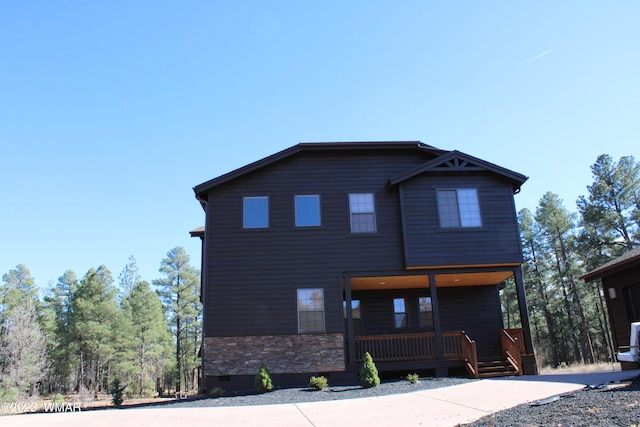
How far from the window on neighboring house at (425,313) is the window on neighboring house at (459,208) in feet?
10.8

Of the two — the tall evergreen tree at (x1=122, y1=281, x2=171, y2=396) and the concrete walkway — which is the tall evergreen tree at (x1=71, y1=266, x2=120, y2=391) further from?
the concrete walkway

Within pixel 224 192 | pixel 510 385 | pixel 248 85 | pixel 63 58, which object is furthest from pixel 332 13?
pixel 510 385

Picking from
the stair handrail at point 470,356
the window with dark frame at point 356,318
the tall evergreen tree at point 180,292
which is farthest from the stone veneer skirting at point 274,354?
the tall evergreen tree at point 180,292

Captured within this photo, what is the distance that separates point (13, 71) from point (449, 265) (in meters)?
14.8

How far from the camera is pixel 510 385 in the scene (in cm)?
1131

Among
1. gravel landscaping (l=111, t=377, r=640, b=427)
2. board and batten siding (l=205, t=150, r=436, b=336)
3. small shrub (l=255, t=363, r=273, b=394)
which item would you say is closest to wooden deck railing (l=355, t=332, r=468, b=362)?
board and batten siding (l=205, t=150, r=436, b=336)

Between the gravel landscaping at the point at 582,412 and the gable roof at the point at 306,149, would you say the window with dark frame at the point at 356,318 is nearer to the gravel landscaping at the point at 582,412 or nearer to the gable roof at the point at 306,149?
the gable roof at the point at 306,149

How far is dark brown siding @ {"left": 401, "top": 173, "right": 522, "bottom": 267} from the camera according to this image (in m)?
15.6

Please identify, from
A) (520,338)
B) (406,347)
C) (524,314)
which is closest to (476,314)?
(520,338)

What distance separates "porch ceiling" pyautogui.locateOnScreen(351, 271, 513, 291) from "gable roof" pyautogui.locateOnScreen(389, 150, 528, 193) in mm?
3081

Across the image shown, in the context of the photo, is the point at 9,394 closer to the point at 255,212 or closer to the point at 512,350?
the point at 255,212

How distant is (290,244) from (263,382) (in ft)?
14.3

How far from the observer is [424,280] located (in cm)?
1666

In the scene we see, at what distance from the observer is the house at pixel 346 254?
49.2 feet
